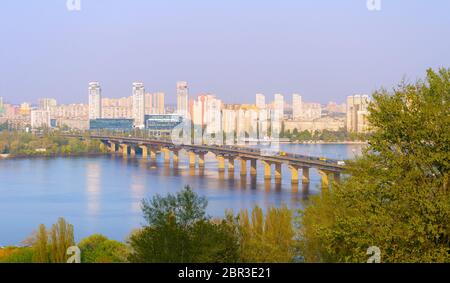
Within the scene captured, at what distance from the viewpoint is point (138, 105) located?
32062 millimetres

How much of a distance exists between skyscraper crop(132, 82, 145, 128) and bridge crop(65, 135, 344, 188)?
9.02 m

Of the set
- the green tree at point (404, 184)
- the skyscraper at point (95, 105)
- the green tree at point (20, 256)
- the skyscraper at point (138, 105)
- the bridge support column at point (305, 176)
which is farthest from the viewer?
the skyscraper at point (95, 105)

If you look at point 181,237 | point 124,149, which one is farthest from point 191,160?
point 181,237

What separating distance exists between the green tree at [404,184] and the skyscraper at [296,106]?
97.7ft

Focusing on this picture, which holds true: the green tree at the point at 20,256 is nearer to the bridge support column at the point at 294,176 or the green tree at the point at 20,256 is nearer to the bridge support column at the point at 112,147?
the bridge support column at the point at 294,176

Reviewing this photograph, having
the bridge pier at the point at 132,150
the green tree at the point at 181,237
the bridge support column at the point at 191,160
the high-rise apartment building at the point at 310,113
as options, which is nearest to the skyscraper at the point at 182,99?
the high-rise apartment building at the point at 310,113

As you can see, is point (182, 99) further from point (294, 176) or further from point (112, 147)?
point (294, 176)

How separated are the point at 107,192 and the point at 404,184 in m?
7.81

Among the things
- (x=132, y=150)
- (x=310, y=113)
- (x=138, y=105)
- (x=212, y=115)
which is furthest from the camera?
(x=310, y=113)

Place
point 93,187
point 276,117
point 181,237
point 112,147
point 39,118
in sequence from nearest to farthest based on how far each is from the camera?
point 181,237, point 93,187, point 112,147, point 276,117, point 39,118

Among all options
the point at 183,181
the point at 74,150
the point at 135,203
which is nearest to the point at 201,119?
the point at 74,150

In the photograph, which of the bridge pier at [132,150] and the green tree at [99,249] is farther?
the bridge pier at [132,150]

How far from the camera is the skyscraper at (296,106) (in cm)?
3281

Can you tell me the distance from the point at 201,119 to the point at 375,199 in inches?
Answer: 924
